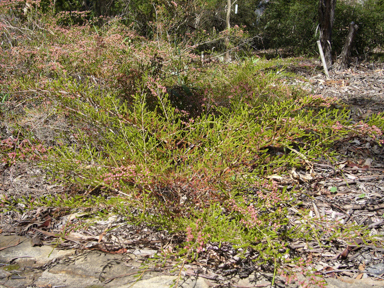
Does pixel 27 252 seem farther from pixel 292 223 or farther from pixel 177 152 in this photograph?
pixel 292 223

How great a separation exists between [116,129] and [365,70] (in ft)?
17.1

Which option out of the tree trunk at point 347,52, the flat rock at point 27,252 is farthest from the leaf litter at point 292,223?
the tree trunk at point 347,52

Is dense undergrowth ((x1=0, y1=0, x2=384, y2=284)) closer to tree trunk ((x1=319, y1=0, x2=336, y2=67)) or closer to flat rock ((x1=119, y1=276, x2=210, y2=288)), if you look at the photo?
flat rock ((x1=119, y1=276, x2=210, y2=288))

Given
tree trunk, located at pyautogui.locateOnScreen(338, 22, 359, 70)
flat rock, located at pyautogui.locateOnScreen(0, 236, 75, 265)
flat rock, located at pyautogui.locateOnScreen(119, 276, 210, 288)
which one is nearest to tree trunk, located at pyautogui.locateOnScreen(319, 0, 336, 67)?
tree trunk, located at pyautogui.locateOnScreen(338, 22, 359, 70)

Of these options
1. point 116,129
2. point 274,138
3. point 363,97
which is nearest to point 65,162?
point 116,129

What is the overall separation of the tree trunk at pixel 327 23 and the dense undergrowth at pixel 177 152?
3.40 metres

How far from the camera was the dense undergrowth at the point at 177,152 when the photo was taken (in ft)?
5.59

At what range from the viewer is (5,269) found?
174 centimetres

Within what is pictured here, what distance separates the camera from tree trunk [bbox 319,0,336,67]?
585cm

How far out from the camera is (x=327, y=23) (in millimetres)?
5930

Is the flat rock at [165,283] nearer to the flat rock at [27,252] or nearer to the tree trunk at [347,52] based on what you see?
the flat rock at [27,252]

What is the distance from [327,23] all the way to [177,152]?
547 cm

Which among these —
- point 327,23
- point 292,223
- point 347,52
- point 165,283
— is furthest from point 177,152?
point 327,23

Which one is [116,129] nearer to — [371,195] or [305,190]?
[305,190]
